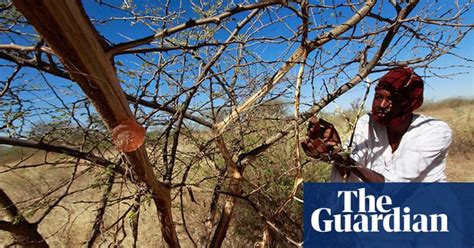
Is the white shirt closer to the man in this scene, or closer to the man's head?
the man

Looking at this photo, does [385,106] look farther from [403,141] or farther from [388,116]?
[403,141]

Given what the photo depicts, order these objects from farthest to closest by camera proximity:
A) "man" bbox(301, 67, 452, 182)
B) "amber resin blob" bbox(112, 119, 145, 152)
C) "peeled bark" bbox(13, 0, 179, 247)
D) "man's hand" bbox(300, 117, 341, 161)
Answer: "man" bbox(301, 67, 452, 182) < "man's hand" bbox(300, 117, 341, 161) < "amber resin blob" bbox(112, 119, 145, 152) < "peeled bark" bbox(13, 0, 179, 247)

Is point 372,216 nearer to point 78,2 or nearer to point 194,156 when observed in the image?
point 194,156

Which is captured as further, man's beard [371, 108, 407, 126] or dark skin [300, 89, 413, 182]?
man's beard [371, 108, 407, 126]

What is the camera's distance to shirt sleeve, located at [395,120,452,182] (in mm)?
2180

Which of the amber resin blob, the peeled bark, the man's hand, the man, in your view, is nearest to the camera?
the peeled bark

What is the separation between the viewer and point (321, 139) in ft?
6.64

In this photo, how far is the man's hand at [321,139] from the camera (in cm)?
202

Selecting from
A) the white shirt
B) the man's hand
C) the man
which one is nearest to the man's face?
the man

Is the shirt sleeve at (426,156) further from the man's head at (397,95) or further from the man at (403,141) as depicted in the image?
the man's head at (397,95)

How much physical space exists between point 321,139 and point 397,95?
53 centimetres

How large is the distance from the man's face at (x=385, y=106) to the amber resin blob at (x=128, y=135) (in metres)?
1.38

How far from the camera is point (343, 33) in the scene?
84.8 inches

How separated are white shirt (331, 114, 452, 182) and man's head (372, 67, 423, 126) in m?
0.13
